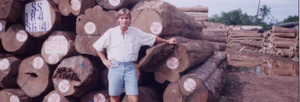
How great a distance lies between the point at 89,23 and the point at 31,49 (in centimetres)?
145

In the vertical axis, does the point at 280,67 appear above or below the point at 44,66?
below

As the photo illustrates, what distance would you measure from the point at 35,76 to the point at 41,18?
1008 mm

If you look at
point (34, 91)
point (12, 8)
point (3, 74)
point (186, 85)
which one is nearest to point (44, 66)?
point (34, 91)

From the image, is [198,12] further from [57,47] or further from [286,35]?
[57,47]

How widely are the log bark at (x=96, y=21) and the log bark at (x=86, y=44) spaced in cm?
7

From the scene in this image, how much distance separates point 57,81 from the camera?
308 centimetres

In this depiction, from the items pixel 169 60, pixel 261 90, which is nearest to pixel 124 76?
pixel 169 60

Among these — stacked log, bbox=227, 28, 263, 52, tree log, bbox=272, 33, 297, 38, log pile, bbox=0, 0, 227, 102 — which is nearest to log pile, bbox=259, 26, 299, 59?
tree log, bbox=272, 33, 297, 38

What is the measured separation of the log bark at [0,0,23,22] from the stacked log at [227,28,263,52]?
15088mm

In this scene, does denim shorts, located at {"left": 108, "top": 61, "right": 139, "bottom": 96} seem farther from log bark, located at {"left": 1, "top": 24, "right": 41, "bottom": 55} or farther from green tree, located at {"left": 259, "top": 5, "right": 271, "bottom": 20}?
green tree, located at {"left": 259, "top": 5, "right": 271, "bottom": 20}

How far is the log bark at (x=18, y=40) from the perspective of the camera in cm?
350

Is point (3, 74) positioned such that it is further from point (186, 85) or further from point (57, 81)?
point (186, 85)

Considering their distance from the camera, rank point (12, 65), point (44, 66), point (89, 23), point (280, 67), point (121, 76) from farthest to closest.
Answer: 1. point (280, 67)
2. point (12, 65)
3. point (44, 66)
4. point (89, 23)
5. point (121, 76)

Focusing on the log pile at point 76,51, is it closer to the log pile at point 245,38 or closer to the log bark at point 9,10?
the log bark at point 9,10
